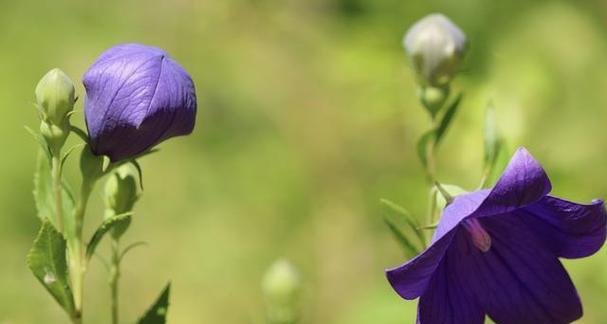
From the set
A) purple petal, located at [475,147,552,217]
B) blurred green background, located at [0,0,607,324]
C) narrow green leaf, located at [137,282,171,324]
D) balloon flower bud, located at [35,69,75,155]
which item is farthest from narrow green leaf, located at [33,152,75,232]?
blurred green background, located at [0,0,607,324]

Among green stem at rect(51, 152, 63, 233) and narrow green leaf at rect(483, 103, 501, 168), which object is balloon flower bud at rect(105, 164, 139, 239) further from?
narrow green leaf at rect(483, 103, 501, 168)

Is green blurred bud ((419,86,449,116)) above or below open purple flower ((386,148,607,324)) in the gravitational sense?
above

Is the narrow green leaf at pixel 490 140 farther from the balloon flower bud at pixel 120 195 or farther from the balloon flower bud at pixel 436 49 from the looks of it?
the balloon flower bud at pixel 120 195

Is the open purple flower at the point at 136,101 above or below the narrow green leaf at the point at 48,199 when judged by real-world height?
above

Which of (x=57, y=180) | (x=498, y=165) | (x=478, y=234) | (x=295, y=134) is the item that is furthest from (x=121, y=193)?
(x=295, y=134)

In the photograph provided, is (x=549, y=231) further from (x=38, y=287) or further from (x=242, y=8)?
(x=242, y=8)

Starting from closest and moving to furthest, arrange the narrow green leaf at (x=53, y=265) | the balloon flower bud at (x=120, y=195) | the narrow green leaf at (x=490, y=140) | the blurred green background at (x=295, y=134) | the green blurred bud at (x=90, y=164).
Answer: the narrow green leaf at (x=53, y=265), the green blurred bud at (x=90, y=164), the balloon flower bud at (x=120, y=195), the narrow green leaf at (x=490, y=140), the blurred green background at (x=295, y=134)

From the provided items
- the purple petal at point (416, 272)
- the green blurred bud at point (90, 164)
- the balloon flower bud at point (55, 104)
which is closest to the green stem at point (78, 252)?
the green blurred bud at point (90, 164)
